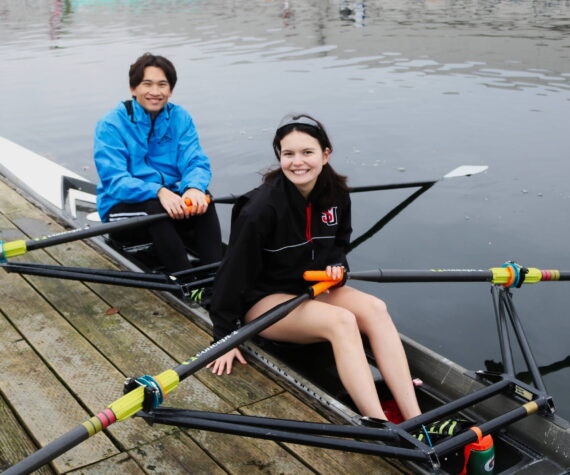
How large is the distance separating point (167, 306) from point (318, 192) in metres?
1.59

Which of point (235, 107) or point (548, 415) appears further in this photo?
point (235, 107)

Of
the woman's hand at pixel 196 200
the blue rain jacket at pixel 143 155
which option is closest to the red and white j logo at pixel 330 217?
the woman's hand at pixel 196 200

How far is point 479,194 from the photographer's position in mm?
8148

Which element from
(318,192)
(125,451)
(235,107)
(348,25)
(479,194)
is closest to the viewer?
(125,451)

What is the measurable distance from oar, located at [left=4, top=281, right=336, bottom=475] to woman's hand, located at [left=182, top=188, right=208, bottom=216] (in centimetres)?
153

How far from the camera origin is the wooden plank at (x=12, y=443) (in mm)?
3025

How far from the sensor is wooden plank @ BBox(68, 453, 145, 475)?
2996 millimetres

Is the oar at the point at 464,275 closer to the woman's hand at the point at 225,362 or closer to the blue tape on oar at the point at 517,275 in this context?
the blue tape on oar at the point at 517,275

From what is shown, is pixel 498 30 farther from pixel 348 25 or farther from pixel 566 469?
pixel 566 469

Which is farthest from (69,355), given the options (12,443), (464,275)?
(464,275)

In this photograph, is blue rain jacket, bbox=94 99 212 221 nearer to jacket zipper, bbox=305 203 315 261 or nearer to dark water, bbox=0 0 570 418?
jacket zipper, bbox=305 203 315 261

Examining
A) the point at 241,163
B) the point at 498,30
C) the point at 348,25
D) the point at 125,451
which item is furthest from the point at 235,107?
the point at 348,25

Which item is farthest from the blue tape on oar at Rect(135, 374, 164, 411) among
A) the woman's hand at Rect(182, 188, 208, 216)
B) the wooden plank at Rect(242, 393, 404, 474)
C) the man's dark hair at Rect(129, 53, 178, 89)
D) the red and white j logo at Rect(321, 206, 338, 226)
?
the man's dark hair at Rect(129, 53, 178, 89)

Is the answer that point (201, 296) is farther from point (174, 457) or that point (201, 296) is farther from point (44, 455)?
point (44, 455)
